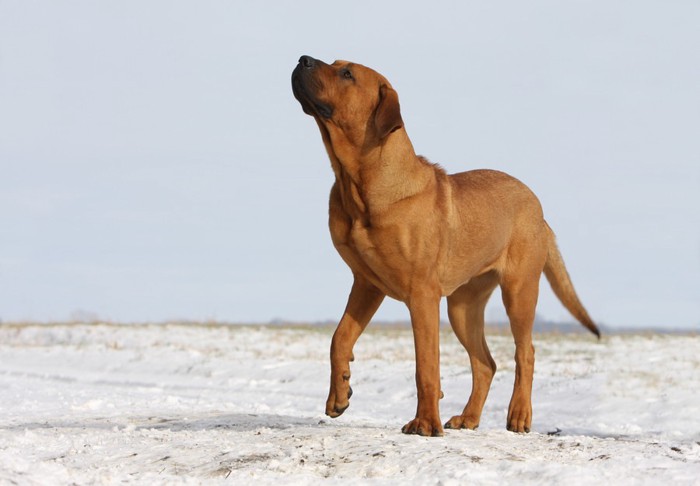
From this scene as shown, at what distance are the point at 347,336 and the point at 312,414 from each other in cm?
456

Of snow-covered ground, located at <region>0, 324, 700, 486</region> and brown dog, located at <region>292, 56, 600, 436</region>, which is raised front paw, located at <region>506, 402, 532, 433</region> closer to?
snow-covered ground, located at <region>0, 324, 700, 486</region>

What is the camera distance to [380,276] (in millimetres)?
6918

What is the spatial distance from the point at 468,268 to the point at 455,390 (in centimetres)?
654

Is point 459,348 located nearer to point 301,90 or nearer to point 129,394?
point 129,394

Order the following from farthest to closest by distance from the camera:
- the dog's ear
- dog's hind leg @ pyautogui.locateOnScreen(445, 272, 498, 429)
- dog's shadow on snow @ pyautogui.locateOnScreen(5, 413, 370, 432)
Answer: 1. dog's hind leg @ pyautogui.locateOnScreen(445, 272, 498, 429)
2. dog's shadow on snow @ pyautogui.locateOnScreen(5, 413, 370, 432)
3. the dog's ear

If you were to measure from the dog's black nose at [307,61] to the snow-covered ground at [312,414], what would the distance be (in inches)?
101

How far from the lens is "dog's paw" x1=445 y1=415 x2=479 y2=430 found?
796cm

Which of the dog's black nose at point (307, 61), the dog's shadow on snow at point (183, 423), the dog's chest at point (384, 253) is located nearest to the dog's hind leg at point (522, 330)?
the dog's shadow on snow at point (183, 423)

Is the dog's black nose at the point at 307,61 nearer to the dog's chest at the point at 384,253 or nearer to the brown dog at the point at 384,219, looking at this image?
the brown dog at the point at 384,219

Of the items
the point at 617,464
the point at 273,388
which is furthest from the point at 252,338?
the point at 617,464

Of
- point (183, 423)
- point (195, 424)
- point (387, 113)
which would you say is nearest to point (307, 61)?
point (387, 113)

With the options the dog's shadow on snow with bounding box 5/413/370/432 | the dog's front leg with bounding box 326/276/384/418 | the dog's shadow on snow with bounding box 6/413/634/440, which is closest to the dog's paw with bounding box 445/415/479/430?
the dog's shadow on snow with bounding box 6/413/634/440

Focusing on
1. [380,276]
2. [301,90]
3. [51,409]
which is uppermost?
[301,90]

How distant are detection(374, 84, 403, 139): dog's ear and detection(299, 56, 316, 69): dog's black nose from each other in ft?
1.73
